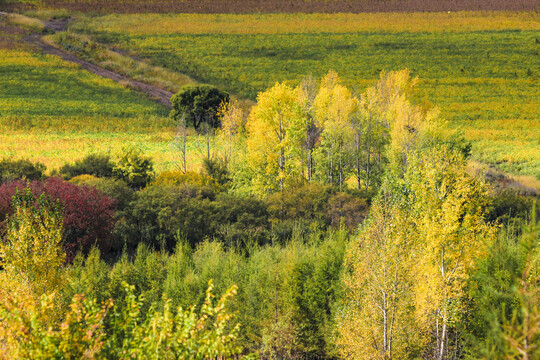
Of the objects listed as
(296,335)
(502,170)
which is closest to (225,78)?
(502,170)

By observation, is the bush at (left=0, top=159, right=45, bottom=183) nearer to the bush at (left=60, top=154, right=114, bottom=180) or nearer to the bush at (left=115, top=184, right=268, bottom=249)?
the bush at (left=60, top=154, right=114, bottom=180)

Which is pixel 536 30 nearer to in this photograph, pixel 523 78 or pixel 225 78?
pixel 523 78

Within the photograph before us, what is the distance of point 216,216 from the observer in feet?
127

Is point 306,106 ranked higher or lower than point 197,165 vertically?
higher

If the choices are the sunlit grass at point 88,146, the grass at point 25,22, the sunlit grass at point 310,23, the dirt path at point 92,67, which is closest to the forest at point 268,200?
the sunlit grass at point 88,146

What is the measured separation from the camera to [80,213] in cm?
3475

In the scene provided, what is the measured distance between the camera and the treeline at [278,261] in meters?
11.6

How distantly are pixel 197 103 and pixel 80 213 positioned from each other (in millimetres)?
55782

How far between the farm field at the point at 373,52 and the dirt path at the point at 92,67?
24.4 feet

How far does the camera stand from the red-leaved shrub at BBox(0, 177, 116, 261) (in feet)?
111

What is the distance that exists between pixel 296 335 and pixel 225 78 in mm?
101011

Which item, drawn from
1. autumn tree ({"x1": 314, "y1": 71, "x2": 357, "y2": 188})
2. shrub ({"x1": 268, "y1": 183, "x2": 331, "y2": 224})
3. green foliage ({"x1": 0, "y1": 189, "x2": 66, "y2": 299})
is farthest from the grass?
green foliage ({"x1": 0, "y1": 189, "x2": 66, "y2": 299})

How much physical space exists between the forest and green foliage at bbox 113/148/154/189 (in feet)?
0.51

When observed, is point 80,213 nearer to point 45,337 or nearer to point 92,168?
point 92,168
